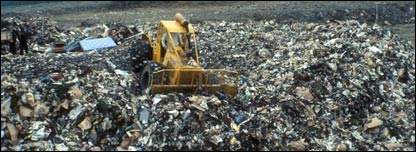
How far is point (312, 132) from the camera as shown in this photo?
9359 mm

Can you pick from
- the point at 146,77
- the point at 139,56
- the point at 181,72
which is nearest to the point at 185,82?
the point at 181,72

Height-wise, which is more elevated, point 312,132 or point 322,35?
point 322,35

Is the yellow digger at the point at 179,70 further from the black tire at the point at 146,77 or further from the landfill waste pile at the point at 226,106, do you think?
the landfill waste pile at the point at 226,106

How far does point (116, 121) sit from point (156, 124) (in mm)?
608

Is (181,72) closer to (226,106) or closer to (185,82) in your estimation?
(185,82)

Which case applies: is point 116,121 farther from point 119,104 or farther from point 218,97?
point 218,97

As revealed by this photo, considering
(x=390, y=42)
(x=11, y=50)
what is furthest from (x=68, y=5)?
(x=390, y=42)

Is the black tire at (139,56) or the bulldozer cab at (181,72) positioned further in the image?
the black tire at (139,56)

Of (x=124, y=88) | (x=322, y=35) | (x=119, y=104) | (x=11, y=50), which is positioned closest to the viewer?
(x=119, y=104)

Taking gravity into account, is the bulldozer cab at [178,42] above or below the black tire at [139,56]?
above

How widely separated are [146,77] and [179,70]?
105cm

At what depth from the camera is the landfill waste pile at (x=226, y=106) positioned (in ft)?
28.5

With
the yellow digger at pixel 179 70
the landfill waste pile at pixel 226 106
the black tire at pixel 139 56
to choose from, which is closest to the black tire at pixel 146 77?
the yellow digger at pixel 179 70

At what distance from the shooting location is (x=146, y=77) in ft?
34.1
